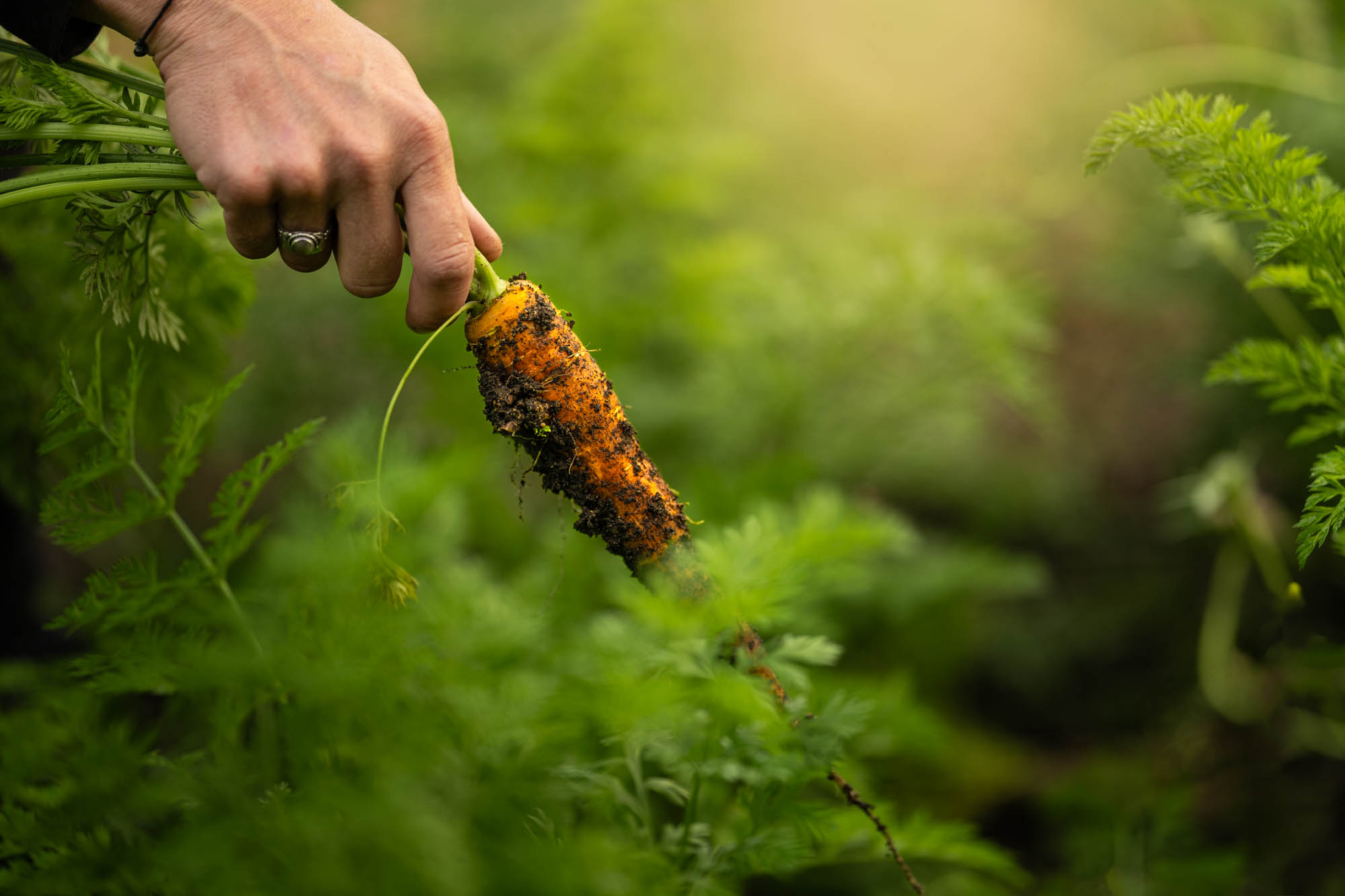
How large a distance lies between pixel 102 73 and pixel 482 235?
511 millimetres

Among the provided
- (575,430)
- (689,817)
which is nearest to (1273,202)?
(575,430)

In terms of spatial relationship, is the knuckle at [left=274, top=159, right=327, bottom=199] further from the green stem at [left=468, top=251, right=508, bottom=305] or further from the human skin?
the green stem at [left=468, top=251, right=508, bottom=305]

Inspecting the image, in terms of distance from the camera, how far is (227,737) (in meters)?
0.85

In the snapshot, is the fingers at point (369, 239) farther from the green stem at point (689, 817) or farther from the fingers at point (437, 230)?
the green stem at point (689, 817)

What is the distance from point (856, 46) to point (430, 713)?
513cm

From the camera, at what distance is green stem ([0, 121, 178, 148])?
0.91 metres

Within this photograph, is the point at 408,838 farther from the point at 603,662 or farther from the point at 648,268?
the point at 648,268

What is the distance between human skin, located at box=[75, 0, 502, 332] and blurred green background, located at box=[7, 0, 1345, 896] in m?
0.38

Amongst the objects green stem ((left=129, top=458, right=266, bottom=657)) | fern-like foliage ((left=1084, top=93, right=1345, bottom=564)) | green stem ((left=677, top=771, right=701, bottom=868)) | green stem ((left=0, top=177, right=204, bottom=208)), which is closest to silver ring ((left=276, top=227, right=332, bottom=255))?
green stem ((left=0, top=177, right=204, bottom=208))

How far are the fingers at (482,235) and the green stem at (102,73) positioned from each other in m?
0.40

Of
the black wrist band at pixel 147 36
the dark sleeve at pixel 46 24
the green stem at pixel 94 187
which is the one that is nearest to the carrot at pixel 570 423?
the green stem at pixel 94 187

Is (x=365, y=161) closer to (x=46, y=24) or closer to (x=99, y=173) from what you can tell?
(x=99, y=173)

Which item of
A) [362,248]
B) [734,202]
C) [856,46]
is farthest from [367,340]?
[856,46]

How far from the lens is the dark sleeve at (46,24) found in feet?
3.03
